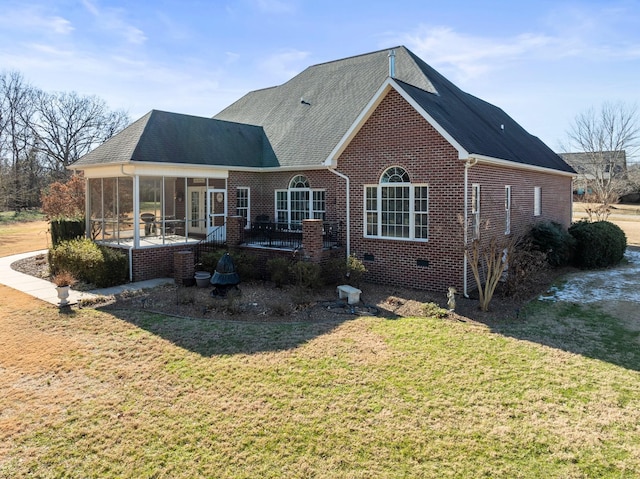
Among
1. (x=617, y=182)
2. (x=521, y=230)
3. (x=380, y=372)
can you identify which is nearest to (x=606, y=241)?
(x=521, y=230)

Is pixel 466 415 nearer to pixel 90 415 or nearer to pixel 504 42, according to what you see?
pixel 90 415

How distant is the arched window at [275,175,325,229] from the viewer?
1678 cm

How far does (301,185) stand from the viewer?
17344 mm

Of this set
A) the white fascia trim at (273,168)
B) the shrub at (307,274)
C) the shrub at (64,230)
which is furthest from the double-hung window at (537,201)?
the shrub at (64,230)

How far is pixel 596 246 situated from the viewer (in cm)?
1661

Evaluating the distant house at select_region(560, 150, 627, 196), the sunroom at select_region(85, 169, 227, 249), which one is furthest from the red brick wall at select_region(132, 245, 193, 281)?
the distant house at select_region(560, 150, 627, 196)

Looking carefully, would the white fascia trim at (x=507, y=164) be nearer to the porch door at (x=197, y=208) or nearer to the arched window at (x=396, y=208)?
the arched window at (x=396, y=208)

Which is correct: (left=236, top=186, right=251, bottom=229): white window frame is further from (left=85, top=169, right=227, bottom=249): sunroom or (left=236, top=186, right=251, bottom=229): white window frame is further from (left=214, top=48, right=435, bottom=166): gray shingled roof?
(left=214, top=48, right=435, bottom=166): gray shingled roof

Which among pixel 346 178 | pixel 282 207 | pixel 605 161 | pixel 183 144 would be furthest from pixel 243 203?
pixel 605 161

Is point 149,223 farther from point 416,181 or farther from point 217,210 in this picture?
point 416,181

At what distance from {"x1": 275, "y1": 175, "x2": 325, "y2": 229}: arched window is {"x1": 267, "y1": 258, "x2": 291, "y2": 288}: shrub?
3.41 metres

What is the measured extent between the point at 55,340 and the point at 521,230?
14406 mm

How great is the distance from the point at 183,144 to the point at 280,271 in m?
6.85

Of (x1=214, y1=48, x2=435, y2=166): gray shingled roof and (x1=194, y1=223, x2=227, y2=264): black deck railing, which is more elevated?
(x1=214, y1=48, x2=435, y2=166): gray shingled roof
